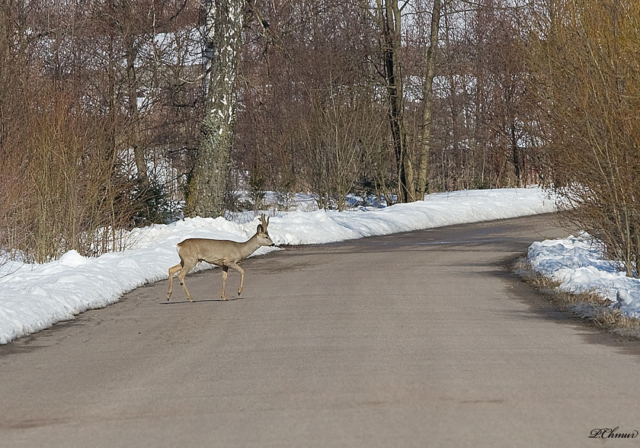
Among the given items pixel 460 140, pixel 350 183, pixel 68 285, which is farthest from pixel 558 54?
pixel 460 140

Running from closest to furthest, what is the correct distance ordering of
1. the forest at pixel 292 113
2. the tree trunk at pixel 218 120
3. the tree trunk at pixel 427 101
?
the forest at pixel 292 113 < the tree trunk at pixel 218 120 < the tree trunk at pixel 427 101

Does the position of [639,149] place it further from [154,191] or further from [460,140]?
[460,140]

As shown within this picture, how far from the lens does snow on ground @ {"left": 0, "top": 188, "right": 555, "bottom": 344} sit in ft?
44.1

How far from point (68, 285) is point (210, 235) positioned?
372 inches

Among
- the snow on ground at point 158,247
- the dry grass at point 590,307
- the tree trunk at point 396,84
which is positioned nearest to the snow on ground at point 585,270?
the dry grass at point 590,307

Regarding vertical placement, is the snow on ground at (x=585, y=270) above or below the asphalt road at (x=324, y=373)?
above

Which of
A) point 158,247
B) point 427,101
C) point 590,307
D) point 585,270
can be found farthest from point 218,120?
point 427,101

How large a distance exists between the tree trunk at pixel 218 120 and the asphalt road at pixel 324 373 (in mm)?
11804

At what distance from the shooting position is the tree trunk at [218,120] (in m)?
28.2

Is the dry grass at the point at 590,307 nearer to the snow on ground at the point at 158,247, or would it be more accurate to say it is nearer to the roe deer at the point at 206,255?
the roe deer at the point at 206,255

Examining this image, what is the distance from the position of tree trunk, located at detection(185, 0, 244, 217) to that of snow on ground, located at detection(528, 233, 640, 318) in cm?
1009

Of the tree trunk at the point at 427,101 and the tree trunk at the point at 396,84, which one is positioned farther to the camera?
the tree trunk at the point at 427,101

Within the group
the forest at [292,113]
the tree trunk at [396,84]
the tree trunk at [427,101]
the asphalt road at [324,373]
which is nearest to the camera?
the asphalt road at [324,373]

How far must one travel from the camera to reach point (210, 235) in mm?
24609
